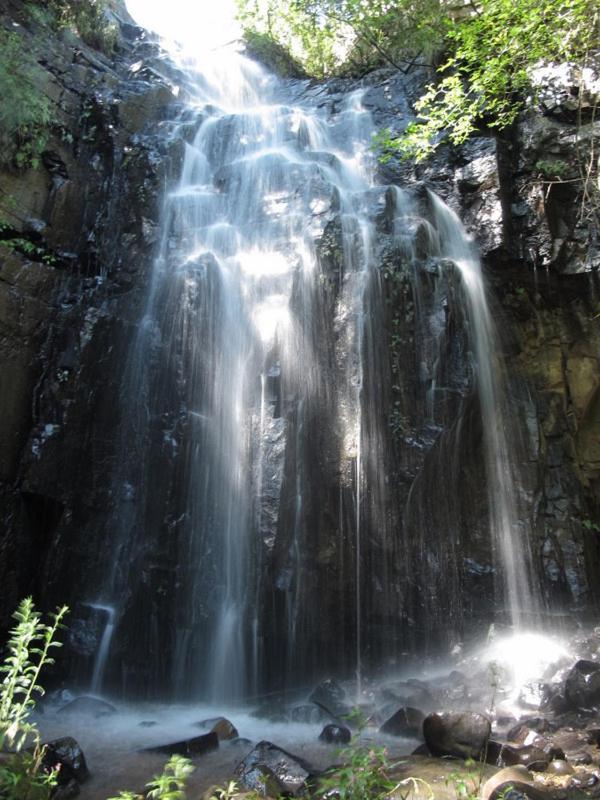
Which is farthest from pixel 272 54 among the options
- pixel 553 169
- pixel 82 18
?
pixel 553 169

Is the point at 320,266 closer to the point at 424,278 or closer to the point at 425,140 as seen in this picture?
the point at 424,278

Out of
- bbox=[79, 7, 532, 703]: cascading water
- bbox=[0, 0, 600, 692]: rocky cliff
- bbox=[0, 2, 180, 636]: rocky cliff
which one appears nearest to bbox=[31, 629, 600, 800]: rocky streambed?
bbox=[79, 7, 532, 703]: cascading water

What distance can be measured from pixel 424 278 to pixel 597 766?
246 inches

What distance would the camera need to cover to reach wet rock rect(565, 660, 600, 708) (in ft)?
18.5

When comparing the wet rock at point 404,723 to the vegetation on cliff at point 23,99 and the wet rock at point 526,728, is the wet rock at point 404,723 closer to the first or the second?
the wet rock at point 526,728

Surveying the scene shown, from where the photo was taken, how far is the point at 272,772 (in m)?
4.21

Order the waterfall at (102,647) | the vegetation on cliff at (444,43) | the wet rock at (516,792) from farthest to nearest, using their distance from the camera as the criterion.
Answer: the vegetation on cliff at (444,43) → the waterfall at (102,647) → the wet rock at (516,792)

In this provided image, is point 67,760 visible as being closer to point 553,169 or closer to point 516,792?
point 516,792

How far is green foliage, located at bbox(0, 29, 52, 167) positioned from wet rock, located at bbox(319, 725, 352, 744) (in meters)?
9.06

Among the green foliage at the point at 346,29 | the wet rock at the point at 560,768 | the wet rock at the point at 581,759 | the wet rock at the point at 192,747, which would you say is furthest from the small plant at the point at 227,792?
the green foliage at the point at 346,29

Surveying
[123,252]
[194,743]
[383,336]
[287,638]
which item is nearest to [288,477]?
[287,638]

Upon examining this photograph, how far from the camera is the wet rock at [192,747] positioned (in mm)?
4918

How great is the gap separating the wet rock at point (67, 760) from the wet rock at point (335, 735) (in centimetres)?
203

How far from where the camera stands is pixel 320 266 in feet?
27.4
